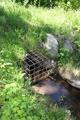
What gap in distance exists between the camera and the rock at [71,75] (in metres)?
7.50

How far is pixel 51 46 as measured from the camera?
8102mm

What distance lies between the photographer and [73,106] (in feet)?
22.3

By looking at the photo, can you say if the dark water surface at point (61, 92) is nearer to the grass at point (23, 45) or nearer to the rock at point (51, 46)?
the grass at point (23, 45)

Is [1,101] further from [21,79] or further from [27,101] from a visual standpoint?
[21,79]

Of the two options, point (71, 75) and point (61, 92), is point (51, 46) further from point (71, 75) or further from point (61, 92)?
point (61, 92)

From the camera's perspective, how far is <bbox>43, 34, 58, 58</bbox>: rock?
8.01 m

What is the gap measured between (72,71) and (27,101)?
2411mm

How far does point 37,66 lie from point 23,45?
0.77 metres

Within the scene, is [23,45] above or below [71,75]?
Answer: above

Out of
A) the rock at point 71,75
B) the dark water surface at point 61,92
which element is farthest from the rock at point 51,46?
A: the dark water surface at point 61,92

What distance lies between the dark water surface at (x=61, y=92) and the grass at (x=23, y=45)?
0.45 m

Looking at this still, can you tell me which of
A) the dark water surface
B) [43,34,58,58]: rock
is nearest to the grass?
[43,34,58,58]: rock

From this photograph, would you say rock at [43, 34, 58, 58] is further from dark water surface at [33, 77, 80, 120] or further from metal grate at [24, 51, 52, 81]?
dark water surface at [33, 77, 80, 120]

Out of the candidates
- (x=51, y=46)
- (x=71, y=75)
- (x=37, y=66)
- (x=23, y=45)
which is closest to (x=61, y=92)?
(x=71, y=75)
